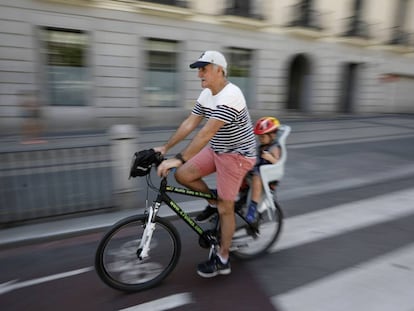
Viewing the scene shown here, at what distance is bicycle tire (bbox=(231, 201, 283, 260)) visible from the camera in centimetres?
334

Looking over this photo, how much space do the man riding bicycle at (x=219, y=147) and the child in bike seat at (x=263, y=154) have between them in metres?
0.30

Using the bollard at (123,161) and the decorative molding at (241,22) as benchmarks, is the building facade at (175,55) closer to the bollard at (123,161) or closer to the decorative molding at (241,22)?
the decorative molding at (241,22)

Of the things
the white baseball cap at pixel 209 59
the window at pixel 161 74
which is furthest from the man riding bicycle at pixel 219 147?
the window at pixel 161 74

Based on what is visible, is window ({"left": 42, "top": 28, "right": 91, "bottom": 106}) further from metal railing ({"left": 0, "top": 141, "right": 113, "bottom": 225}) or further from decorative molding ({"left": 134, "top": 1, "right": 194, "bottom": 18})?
metal railing ({"left": 0, "top": 141, "right": 113, "bottom": 225})

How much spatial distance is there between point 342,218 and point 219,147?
8.00ft

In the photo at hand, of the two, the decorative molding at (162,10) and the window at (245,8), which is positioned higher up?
the window at (245,8)

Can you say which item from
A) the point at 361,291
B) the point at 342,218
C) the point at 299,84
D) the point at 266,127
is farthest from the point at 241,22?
the point at 361,291

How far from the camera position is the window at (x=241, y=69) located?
14.0 meters

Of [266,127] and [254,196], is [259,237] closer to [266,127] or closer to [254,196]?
[254,196]

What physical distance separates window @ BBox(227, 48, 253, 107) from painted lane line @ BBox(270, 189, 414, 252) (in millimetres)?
9690

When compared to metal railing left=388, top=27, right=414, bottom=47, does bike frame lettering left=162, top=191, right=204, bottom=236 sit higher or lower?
lower

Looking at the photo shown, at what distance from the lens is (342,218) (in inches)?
177

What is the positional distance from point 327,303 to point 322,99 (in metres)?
15.1

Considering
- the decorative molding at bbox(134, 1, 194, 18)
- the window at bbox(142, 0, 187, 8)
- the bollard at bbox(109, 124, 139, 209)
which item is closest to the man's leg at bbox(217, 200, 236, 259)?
the bollard at bbox(109, 124, 139, 209)
